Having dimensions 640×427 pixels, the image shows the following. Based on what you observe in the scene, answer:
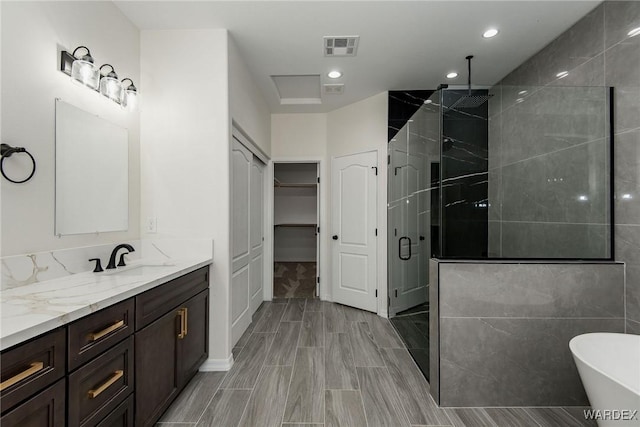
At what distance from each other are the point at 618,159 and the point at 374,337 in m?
2.40

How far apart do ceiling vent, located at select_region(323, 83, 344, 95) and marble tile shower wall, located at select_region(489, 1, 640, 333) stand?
1.71 metres

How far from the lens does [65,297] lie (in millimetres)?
1222

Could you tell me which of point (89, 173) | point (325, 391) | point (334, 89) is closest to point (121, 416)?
point (325, 391)

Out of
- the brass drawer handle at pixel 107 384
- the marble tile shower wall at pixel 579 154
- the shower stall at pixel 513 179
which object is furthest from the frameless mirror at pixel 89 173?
the marble tile shower wall at pixel 579 154

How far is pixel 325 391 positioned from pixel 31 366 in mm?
1662

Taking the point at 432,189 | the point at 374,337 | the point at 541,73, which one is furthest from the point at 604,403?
Result: the point at 541,73

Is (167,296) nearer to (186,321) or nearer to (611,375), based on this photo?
(186,321)

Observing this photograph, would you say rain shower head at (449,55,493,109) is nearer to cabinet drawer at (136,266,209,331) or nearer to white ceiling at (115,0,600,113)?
white ceiling at (115,0,600,113)

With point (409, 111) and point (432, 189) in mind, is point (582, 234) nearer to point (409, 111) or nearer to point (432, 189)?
point (432, 189)

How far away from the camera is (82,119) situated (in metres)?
1.78

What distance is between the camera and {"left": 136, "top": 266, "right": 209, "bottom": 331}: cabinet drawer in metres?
1.49

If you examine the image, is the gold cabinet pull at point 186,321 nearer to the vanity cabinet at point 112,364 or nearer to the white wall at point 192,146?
the vanity cabinet at point 112,364

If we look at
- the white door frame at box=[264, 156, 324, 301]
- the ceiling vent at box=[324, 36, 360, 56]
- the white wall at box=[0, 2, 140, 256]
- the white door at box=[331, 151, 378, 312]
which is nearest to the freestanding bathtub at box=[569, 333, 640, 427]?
the white door at box=[331, 151, 378, 312]

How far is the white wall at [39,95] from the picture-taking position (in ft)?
4.54
